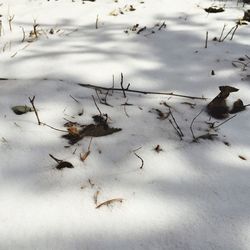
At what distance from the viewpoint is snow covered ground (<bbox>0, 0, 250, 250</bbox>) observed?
988 mm

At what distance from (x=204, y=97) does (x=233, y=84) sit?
24 cm

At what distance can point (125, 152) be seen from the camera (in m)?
1.29

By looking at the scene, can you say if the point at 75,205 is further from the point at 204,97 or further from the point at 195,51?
the point at 195,51

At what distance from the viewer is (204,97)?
5.65 ft

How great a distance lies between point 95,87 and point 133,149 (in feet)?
1.77

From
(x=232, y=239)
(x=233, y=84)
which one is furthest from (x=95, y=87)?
(x=232, y=239)

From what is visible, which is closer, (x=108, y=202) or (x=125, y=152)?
(x=108, y=202)

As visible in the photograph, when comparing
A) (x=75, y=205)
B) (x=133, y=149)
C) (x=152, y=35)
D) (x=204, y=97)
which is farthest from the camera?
(x=152, y=35)

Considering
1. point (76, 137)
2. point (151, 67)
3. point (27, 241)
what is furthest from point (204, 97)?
Answer: point (27, 241)

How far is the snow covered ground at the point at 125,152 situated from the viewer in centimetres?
99

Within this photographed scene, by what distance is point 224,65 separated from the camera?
Result: 208 cm

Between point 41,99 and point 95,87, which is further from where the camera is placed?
point 95,87

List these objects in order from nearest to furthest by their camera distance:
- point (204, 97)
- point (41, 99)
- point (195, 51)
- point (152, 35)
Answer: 1. point (41, 99)
2. point (204, 97)
3. point (195, 51)
4. point (152, 35)

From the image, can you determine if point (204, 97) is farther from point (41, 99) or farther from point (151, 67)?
point (41, 99)
